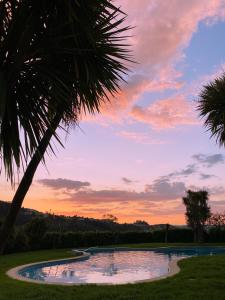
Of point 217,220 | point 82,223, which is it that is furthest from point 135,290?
point 82,223

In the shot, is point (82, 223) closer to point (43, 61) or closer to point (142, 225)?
point (142, 225)

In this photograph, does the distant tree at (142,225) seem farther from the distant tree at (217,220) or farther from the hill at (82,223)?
the distant tree at (217,220)

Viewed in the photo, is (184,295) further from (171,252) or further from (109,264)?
(171,252)

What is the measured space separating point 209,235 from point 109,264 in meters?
12.5

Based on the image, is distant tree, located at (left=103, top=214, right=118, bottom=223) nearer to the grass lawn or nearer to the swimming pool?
the swimming pool

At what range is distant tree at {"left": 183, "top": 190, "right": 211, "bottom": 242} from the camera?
1122 inches

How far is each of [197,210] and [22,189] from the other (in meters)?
25.8

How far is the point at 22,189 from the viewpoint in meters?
3.71

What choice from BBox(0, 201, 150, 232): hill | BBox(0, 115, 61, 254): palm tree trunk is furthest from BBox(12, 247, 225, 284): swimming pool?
BBox(0, 201, 150, 232): hill

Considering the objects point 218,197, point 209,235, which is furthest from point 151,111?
point 209,235

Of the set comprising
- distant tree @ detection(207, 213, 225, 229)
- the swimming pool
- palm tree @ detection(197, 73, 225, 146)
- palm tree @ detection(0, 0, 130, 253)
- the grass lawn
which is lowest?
the grass lawn

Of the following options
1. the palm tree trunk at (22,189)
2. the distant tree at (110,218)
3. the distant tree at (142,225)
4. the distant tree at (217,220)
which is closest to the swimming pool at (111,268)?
the distant tree at (217,220)

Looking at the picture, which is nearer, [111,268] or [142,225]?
[111,268]

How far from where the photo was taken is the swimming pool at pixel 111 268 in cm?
1445
